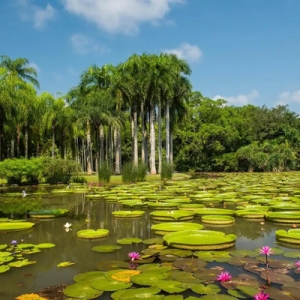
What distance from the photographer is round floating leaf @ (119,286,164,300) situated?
360cm

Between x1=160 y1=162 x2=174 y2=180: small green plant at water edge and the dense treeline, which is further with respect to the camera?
the dense treeline

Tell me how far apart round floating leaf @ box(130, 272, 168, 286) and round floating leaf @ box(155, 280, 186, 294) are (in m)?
0.09

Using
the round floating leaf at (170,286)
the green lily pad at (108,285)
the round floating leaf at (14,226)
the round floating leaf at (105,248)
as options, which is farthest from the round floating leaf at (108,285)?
the round floating leaf at (14,226)

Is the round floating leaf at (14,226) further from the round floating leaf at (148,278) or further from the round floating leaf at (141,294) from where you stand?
the round floating leaf at (141,294)

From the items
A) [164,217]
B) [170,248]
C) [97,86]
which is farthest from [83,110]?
[170,248]

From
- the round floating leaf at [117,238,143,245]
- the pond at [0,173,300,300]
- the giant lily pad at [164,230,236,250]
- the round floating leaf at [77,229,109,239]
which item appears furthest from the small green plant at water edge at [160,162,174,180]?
the giant lily pad at [164,230,236,250]

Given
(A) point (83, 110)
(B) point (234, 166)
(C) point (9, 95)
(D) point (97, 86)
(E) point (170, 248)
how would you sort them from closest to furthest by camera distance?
(E) point (170, 248), (C) point (9, 95), (A) point (83, 110), (D) point (97, 86), (B) point (234, 166)

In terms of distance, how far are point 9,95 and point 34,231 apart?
73.8 ft

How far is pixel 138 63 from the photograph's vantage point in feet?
109

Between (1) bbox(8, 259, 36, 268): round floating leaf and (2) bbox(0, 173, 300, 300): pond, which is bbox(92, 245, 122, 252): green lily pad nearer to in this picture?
(2) bbox(0, 173, 300, 300): pond

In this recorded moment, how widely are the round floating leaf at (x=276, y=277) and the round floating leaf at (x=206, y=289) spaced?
0.72 m

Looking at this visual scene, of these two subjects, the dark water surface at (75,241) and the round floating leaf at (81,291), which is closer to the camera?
the round floating leaf at (81,291)

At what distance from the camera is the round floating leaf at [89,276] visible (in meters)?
4.29

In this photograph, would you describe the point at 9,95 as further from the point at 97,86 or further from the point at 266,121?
the point at 266,121
